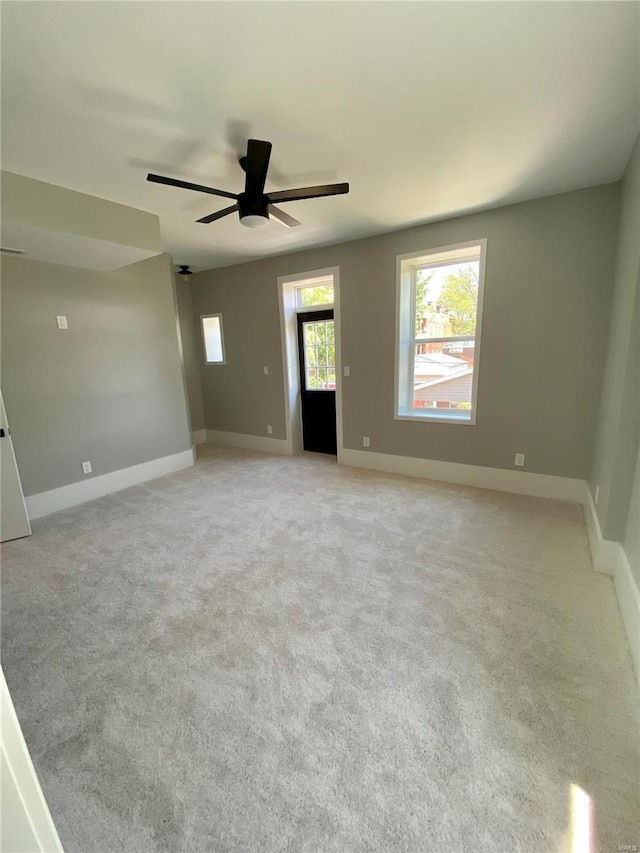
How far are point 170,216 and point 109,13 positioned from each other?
6.16ft

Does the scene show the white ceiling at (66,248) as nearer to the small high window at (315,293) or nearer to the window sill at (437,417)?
the small high window at (315,293)

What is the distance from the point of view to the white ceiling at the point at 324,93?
1.29 meters

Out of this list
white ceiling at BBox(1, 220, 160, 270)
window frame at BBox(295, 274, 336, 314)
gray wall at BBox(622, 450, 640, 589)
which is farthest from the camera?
window frame at BBox(295, 274, 336, 314)

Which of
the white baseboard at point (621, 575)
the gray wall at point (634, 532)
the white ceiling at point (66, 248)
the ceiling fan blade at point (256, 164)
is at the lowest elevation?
the white baseboard at point (621, 575)

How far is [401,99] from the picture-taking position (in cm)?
170

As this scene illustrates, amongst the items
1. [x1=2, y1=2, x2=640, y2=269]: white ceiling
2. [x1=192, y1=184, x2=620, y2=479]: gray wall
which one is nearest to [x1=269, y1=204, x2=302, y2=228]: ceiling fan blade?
[x1=2, y1=2, x2=640, y2=269]: white ceiling

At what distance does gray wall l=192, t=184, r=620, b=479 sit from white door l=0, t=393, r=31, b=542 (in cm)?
→ 302

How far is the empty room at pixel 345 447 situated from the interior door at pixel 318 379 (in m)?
0.33

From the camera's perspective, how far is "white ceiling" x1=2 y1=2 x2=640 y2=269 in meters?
1.29

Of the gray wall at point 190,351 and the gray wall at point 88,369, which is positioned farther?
the gray wall at point 190,351

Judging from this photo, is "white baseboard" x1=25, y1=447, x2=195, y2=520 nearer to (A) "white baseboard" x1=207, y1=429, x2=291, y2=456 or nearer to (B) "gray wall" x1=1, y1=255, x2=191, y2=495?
(B) "gray wall" x1=1, y1=255, x2=191, y2=495

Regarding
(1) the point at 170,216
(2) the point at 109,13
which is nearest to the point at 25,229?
(1) the point at 170,216

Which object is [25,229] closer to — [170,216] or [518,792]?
[170,216]

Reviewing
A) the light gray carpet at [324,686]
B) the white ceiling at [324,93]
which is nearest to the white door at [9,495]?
the light gray carpet at [324,686]
